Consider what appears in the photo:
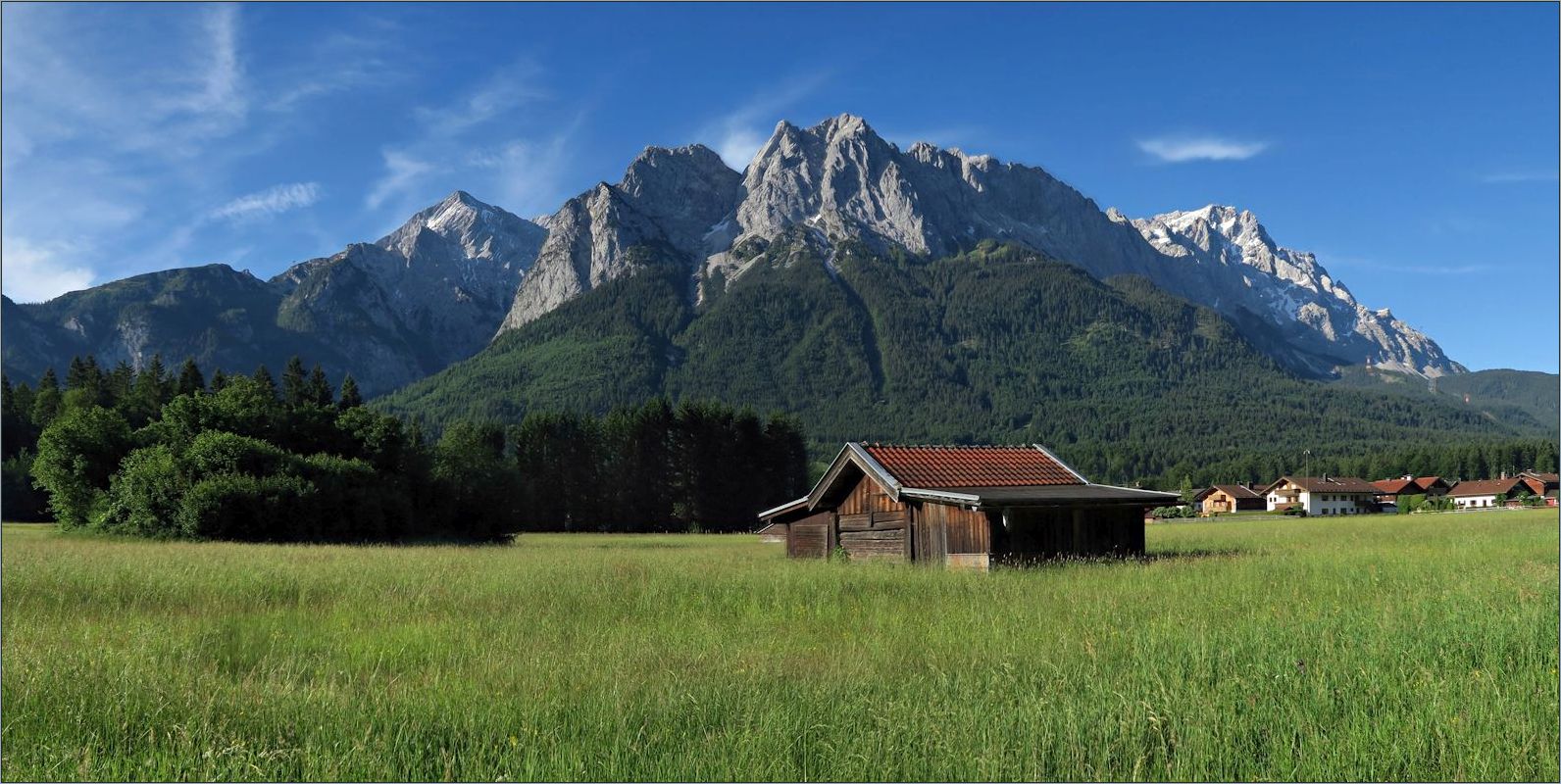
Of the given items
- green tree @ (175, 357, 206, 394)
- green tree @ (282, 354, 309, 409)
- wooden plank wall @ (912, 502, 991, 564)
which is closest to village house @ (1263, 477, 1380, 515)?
green tree @ (282, 354, 309, 409)

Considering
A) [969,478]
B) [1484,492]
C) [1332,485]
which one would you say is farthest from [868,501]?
[1484,492]

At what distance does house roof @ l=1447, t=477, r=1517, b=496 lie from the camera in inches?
5749

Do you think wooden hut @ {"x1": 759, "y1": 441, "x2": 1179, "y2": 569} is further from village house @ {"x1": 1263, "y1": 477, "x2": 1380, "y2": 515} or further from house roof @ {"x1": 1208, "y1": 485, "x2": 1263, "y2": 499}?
house roof @ {"x1": 1208, "y1": 485, "x2": 1263, "y2": 499}

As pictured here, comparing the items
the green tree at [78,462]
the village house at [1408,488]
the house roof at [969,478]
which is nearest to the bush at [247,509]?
the green tree at [78,462]

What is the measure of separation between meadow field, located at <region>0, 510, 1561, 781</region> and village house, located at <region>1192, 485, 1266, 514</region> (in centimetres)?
14908

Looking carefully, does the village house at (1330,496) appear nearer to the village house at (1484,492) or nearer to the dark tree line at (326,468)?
the village house at (1484,492)

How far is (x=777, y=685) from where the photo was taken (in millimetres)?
8711

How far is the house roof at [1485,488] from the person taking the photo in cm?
14601

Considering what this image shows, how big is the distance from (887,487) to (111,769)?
76.4 feet

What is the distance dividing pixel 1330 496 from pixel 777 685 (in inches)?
6339

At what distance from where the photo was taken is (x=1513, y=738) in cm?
681

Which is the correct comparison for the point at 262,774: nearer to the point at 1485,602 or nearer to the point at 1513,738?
the point at 1513,738

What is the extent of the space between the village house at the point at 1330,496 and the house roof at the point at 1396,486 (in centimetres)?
482

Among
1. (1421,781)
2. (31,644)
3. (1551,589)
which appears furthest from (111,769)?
(1551,589)
